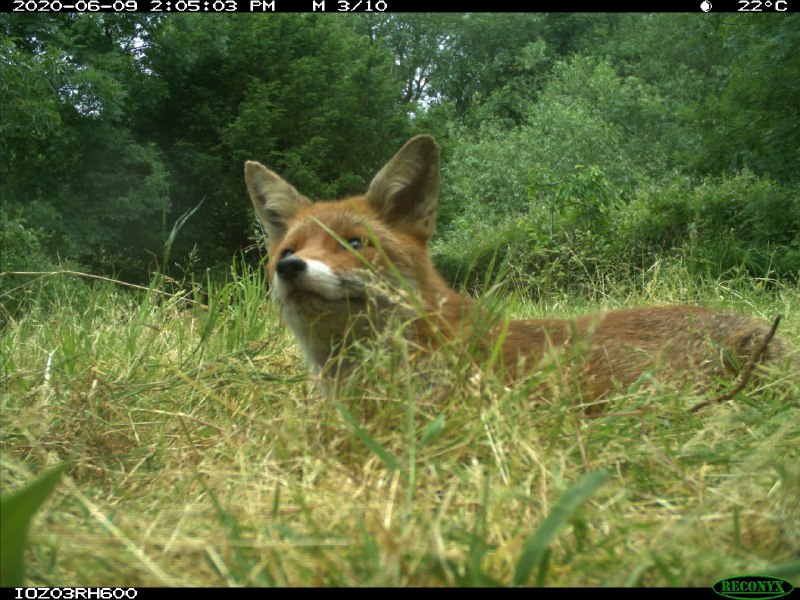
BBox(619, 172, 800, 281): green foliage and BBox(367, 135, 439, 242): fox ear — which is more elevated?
BBox(367, 135, 439, 242): fox ear

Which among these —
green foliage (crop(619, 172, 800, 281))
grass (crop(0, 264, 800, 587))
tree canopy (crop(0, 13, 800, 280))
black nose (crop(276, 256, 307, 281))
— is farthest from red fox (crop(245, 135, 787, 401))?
green foliage (crop(619, 172, 800, 281))

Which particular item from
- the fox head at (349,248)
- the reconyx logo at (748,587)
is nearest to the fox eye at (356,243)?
the fox head at (349,248)

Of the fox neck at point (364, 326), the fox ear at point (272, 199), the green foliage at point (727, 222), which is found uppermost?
the fox ear at point (272, 199)

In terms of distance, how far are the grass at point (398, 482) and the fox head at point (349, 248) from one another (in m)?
0.42

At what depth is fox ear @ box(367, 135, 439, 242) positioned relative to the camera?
13.3 feet

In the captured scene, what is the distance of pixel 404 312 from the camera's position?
11.5 ft

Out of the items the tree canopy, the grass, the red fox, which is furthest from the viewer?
the tree canopy

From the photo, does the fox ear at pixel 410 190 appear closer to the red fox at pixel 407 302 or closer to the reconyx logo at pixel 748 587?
the red fox at pixel 407 302

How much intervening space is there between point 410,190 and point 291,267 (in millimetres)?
1092

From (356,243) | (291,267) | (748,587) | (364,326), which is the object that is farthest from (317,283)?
(748,587)

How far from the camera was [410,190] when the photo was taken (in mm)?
4160

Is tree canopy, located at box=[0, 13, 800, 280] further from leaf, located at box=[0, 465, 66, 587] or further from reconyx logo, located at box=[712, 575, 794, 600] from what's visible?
reconyx logo, located at box=[712, 575, 794, 600]

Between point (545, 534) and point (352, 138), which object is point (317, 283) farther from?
point (352, 138)

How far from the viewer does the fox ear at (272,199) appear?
4.52m
